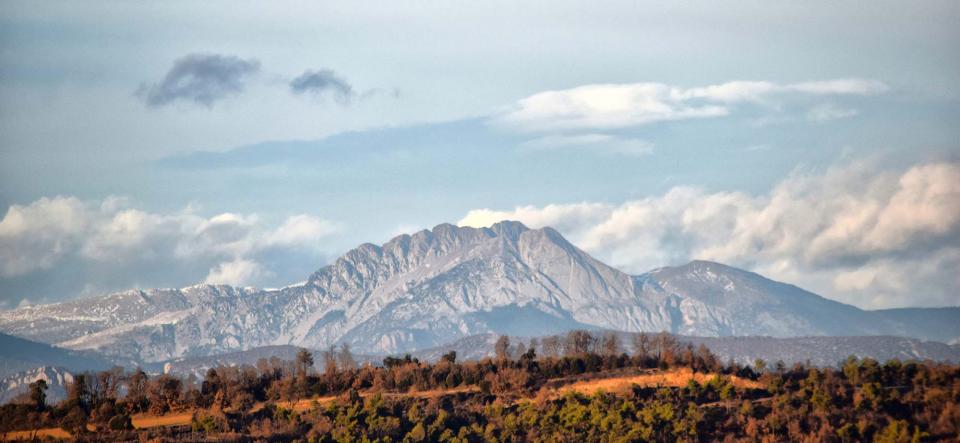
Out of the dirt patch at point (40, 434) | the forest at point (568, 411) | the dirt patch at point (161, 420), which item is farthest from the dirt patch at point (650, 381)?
the dirt patch at point (40, 434)

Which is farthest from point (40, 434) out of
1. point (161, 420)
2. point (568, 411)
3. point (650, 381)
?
point (650, 381)

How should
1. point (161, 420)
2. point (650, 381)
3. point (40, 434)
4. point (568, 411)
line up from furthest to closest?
1. point (650, 381)
2. point (161, 420)
3. point (568, 411)
4. point (40, 434)

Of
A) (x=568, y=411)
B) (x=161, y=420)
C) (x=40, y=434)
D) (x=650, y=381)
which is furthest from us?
(x=650, y=381)

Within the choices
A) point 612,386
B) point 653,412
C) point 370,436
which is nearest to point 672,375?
point 612,386

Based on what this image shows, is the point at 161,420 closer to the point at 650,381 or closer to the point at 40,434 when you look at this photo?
the point at 40,434

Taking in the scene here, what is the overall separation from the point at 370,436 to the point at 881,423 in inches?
2738

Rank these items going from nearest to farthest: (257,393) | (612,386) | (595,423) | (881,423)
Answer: (881,423) < (595,423) < (612,386) < (257,393)

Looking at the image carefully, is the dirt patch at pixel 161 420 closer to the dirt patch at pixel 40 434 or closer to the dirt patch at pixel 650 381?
the dirt patch at pixel 40 434

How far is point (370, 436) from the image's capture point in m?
160

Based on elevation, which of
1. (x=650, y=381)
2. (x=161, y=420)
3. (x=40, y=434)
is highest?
(x=161, y=420)

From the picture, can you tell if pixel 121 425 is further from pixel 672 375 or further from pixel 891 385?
pixel 891 385

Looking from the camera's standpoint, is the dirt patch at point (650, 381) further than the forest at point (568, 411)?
Yes

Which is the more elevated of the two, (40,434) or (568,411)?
(40,434)

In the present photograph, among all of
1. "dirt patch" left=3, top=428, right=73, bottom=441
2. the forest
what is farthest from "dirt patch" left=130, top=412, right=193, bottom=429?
"dirt patch" left=3, top=428, right=73, bottom=441
